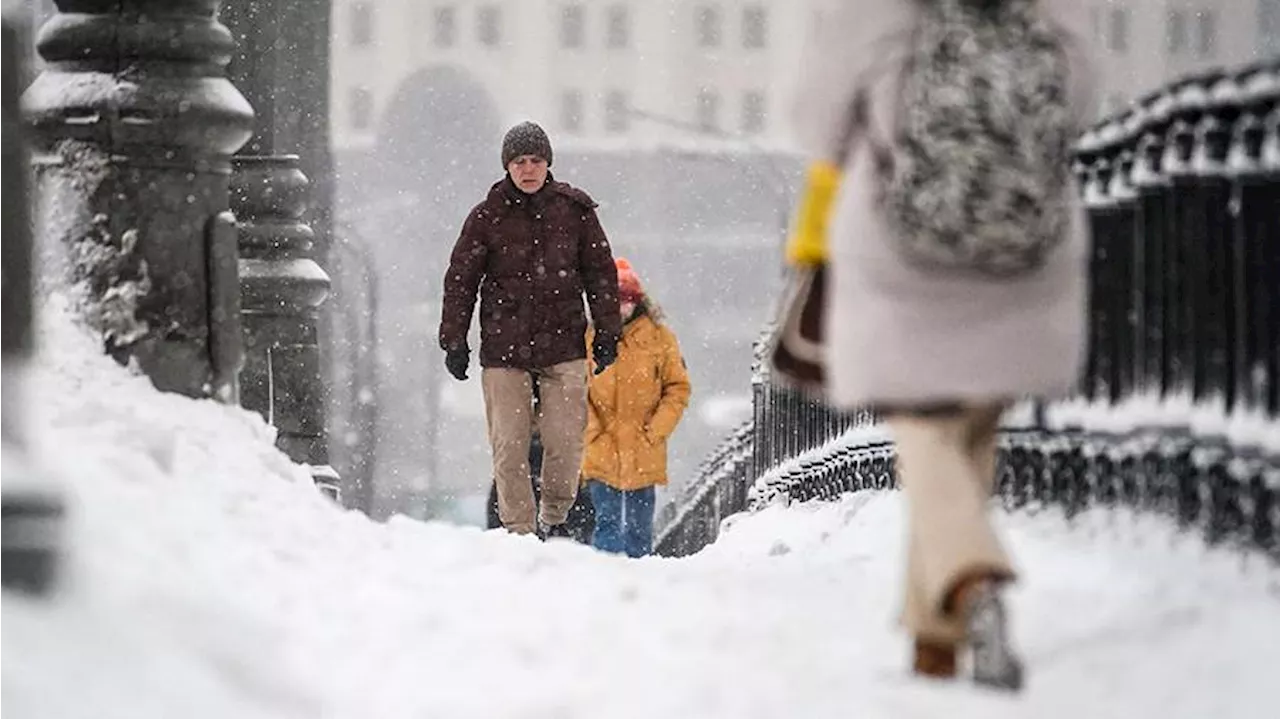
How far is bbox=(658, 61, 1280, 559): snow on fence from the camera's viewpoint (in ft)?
18.1

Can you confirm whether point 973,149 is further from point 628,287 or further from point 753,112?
point 753,112

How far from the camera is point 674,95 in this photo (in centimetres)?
9269

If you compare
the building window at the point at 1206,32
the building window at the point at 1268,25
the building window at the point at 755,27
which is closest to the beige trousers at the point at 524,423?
the building window at the point at 1268,25

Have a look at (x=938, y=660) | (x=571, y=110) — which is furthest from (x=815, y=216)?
(x=571, y=110)

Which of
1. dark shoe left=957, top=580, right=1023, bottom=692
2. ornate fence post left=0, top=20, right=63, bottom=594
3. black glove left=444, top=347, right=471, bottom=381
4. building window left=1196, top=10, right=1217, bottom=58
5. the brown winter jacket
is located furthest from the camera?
building window left=1196, top=10, right=1217, bottom=58

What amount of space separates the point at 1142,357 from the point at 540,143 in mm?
4076

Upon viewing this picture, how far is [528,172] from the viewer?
9.99 meters

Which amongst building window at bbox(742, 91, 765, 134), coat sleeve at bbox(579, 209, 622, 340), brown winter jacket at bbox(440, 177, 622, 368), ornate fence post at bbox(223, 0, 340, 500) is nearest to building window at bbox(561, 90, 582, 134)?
building window at bbox(742, 91, 765, 134)

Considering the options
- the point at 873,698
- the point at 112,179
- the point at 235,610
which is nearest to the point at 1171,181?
the point at 873,698

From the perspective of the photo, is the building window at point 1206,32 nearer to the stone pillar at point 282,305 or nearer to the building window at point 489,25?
the building window at point 489,25

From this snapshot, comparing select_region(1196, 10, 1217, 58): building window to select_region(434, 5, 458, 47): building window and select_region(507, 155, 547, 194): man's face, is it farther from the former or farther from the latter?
select_region(507, 155, 547, 194): man's face

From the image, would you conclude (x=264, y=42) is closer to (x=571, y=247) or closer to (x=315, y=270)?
(x=315, y=270)

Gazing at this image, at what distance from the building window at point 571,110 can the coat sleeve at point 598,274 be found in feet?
272

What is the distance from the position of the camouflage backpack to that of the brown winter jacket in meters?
5.14
